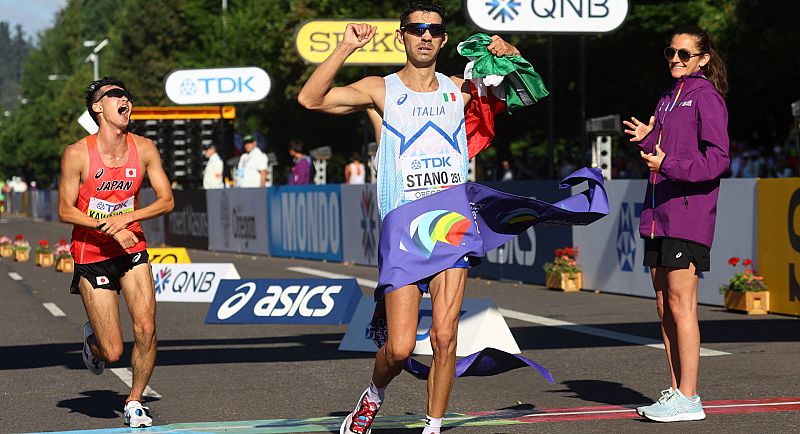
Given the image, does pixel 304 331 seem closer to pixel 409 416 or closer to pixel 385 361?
pixel 409 416

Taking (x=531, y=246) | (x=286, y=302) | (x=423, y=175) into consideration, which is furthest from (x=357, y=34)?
(x=531, y=246)

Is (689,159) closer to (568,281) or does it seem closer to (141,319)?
(141,319)

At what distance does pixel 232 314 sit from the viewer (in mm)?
13828

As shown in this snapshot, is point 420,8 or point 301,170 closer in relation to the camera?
point 420,8

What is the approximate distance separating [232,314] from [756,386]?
619 centimetres

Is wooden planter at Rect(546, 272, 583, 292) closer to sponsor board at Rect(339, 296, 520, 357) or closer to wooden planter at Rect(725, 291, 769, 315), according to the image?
wooden planter at Rect(725, 291, 769, 315)

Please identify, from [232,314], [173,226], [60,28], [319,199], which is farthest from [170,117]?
[60,28]

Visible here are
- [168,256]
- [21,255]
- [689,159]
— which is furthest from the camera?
[21,255]

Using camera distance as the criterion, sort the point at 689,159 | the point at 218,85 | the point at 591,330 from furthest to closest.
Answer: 1. the point at 218,85
2. the point at 591,330
3. the point at 689,159

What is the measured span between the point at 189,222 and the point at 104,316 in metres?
27.9

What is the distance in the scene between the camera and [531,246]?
1920cm

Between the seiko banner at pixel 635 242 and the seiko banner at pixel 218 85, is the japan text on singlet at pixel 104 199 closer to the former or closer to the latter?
the seiko banner at pixel 635 242

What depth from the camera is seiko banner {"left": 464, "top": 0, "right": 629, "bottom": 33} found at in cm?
2194

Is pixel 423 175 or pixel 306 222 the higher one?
pixel 423 175
